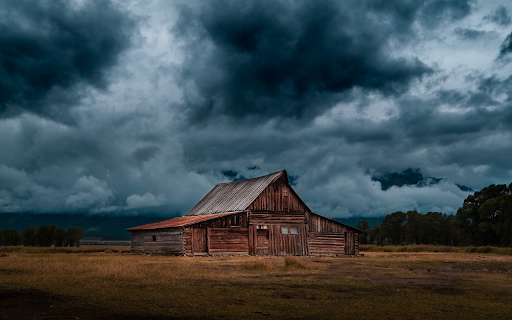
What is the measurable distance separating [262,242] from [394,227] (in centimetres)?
7470

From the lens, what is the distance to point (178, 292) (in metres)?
13.1

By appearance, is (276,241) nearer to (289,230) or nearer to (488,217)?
(289,230)

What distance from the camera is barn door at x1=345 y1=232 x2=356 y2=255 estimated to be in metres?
45.4

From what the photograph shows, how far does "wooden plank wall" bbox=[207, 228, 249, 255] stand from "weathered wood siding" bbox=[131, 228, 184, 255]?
2887 mm

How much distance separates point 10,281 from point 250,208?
1104 inches

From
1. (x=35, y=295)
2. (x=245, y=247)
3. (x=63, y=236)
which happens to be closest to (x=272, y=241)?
(x=245, y=247)

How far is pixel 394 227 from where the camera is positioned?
108m

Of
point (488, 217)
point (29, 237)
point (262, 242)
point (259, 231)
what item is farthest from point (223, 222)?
point (29, 237)

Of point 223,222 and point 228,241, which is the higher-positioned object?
point 223,222

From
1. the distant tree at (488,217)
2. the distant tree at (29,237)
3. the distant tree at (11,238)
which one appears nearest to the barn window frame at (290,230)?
the distant tree at (488,217)

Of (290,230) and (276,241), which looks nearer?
(276,241)

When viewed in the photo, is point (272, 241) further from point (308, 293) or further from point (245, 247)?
point (308, 293)

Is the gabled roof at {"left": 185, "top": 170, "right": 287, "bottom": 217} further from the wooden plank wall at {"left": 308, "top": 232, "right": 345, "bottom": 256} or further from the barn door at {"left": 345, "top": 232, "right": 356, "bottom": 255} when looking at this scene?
the barn door at {"left": 345, "top": 232, "right": 356, "bottom": 255}

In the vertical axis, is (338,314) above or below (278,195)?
below
